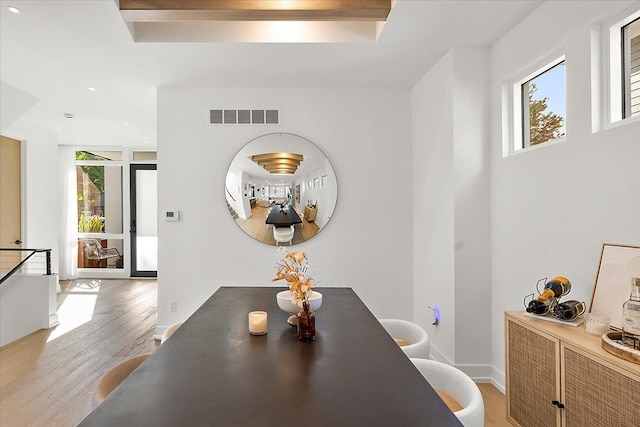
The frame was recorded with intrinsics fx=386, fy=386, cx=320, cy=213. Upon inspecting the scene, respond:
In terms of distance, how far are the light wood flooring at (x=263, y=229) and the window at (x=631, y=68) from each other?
2.76 meters

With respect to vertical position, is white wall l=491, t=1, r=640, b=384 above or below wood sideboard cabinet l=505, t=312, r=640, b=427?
above

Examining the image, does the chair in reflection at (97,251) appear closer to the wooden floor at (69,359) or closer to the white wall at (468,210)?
the wooden floor at (69,359)

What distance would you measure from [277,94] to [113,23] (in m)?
1.71

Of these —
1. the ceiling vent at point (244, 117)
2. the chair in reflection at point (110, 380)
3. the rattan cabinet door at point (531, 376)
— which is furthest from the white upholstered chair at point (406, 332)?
the ceiling vent at point (244, 117)

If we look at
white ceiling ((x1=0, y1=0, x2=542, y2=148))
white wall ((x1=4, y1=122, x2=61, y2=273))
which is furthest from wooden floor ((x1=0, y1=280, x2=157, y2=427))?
white ceiling ((x1=0, y1=0, x2=542, y2=148))

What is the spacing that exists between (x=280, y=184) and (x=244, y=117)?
2.63ft

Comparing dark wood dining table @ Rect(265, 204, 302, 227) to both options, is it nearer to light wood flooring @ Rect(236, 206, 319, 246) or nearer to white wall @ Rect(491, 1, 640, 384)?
light wood flooring @ Rect(236, 206, 319, 246)

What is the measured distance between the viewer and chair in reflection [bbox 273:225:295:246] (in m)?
4.13

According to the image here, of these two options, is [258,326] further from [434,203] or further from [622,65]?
[434,203]

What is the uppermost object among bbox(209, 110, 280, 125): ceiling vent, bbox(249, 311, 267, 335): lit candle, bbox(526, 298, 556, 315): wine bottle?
bbox(209, 110, 280, 125): ceiling vent

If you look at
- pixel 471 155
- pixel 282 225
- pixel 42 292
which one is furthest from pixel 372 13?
pixel 42 292

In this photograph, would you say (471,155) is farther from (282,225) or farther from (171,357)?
(171,357)

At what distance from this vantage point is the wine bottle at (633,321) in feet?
5.05

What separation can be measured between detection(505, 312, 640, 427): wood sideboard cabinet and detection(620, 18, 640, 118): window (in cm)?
114
